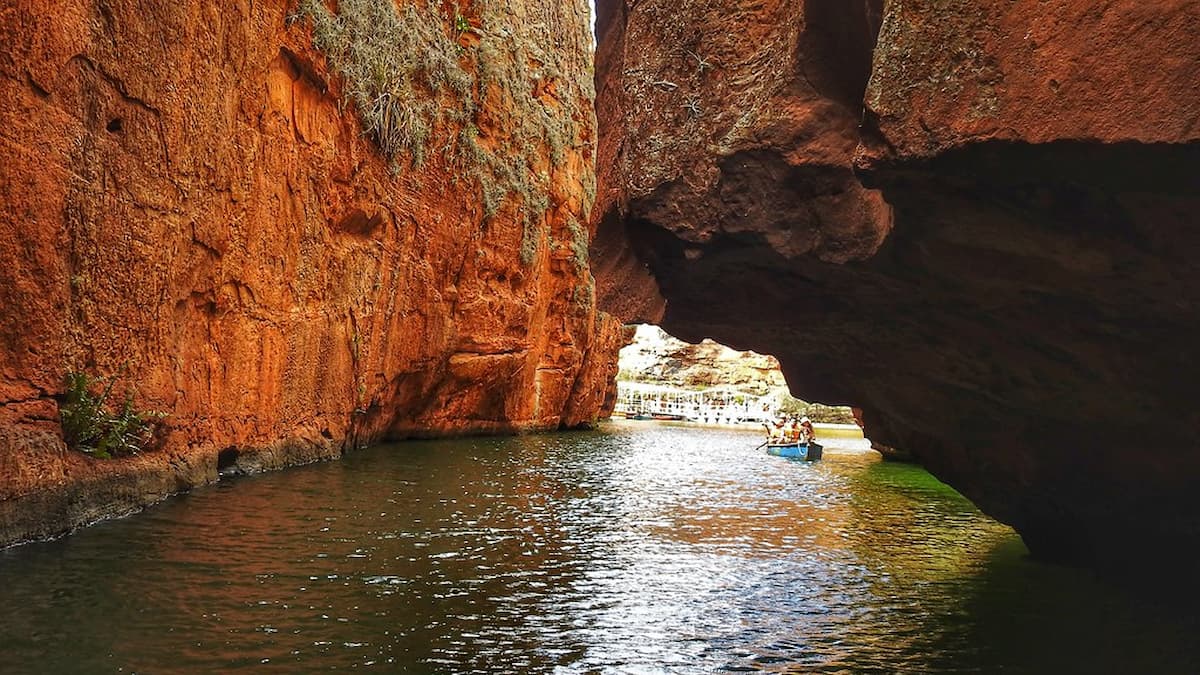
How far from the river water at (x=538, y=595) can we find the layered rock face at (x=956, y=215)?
1.65 meters

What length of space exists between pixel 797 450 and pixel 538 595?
90.0ft

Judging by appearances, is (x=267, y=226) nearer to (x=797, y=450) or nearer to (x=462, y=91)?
(x=462, y=91)

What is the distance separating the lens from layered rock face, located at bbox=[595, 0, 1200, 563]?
3627 millimetres

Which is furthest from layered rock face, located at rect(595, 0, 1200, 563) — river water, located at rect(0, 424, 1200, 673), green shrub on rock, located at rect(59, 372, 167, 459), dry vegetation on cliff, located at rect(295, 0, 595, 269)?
dry vegetation on cliff, located at rect(295, 0, 595, 269)

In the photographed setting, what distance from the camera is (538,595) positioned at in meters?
8.87

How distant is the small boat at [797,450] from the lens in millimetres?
32938

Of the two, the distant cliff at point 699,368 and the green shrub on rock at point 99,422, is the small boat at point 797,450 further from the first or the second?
the distant cliff at point 699,368

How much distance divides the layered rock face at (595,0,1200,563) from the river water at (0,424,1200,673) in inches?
65.1

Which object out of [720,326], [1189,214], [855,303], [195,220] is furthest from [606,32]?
[195,220]

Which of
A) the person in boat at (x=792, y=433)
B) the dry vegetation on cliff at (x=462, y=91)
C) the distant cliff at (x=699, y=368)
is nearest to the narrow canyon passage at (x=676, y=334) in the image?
the dry vegetation on cliff at (x=462, y=91)

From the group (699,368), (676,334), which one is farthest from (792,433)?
(699,368)

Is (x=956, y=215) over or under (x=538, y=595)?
over

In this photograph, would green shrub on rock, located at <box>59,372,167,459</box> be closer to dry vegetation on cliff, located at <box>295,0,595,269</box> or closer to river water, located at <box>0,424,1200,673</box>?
river water, located at <box>0,424,1200,673</box>

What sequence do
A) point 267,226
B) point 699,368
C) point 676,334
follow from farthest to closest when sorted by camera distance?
point 699,368 → point 267,226 → point 676,334
